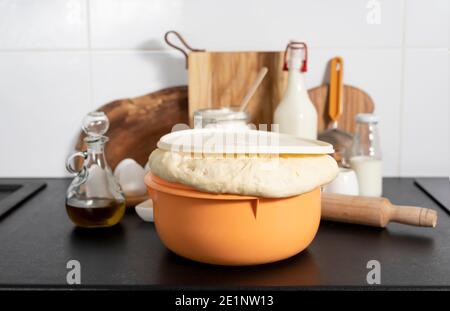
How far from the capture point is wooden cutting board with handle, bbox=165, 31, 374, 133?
1092mm

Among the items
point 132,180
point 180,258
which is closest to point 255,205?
point 180,258

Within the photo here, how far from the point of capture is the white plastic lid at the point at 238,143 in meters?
0.64

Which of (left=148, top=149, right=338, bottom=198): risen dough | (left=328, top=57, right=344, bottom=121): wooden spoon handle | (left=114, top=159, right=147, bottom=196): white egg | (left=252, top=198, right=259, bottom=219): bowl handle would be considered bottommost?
(left=114, top=159, right=147, bottom=196): white egg

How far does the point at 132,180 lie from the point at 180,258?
0.29 meters

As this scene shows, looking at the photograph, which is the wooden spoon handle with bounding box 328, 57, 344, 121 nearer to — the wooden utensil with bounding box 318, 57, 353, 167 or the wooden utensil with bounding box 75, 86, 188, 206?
the wooden utensil with bounding box 318, 57, 353, 167

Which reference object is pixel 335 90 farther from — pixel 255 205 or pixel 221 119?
pixel 255 205

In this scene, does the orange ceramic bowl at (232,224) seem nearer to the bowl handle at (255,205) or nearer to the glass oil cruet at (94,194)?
the bowl handle at (255,205)

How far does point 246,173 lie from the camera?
0.63 meters

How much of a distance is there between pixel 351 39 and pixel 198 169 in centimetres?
65

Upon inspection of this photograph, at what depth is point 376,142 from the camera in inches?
42.3

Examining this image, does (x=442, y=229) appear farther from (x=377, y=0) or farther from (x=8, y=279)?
(x=8, y=279)

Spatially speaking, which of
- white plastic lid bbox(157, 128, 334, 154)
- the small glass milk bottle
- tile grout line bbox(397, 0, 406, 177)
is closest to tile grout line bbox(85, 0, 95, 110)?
white plastic lid bbox(157, 128, 334, 154)

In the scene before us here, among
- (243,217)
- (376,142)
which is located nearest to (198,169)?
(243,217)

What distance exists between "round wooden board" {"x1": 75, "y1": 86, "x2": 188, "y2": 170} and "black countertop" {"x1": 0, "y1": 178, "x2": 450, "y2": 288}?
0.26 metres
